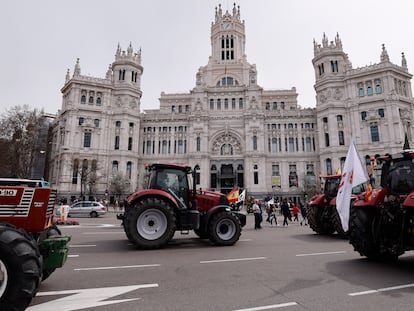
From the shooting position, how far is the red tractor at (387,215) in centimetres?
601

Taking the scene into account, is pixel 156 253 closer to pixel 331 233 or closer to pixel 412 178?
pixel 412 178

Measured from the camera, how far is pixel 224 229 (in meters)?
9.96

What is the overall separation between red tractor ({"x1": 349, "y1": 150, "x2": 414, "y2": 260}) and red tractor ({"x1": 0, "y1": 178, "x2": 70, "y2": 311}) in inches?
Result: 277

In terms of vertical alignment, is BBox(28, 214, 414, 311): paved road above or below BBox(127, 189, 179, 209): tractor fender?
below

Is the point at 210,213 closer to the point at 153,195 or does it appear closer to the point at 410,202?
the point at 153,195

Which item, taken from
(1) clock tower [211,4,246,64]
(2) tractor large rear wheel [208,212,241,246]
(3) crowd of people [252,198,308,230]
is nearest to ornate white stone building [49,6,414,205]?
(1) clock tower [211,4,246,64]

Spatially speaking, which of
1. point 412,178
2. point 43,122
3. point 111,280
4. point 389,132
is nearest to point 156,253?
point 111,280

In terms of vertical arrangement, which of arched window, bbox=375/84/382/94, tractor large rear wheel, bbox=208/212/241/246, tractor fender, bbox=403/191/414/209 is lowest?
tractor large rear wheel, bbox=208/212/241/246

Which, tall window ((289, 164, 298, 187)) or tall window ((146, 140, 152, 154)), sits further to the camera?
tall window ((146, 140, 152, 154))

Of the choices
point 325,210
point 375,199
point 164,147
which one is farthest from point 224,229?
point 164,147

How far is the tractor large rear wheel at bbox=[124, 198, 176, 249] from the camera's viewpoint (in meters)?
8.50

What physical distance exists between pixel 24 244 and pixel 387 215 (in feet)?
25.2

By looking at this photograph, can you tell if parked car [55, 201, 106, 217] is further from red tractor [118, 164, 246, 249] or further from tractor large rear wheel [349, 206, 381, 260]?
tractor large rear wheel [349, 206, 381, 260]

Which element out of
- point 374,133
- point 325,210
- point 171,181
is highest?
point 374,133
